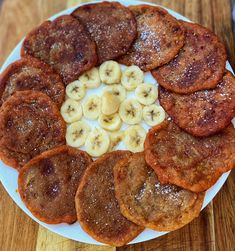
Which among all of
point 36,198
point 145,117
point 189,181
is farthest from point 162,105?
point 36,198

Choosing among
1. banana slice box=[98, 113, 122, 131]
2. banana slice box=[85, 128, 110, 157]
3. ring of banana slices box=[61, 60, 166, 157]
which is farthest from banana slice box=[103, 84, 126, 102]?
banana slice box=[85, 128, 110, 157]

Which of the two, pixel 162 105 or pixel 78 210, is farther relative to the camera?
pixel 162 105

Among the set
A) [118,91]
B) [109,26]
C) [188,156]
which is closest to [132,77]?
[118,91]

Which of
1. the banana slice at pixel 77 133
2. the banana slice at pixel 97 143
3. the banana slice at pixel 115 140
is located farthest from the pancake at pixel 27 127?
the banana slice at pixel 115 140

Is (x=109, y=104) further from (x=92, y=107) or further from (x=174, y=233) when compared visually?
(x=174, y=233)

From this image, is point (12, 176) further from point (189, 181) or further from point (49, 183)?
point (189, 181)

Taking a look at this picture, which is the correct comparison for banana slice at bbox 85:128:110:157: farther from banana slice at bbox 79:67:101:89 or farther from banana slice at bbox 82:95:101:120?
banana slice at bbox 79:67:101:89

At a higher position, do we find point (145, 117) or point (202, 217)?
point (145, 117)
